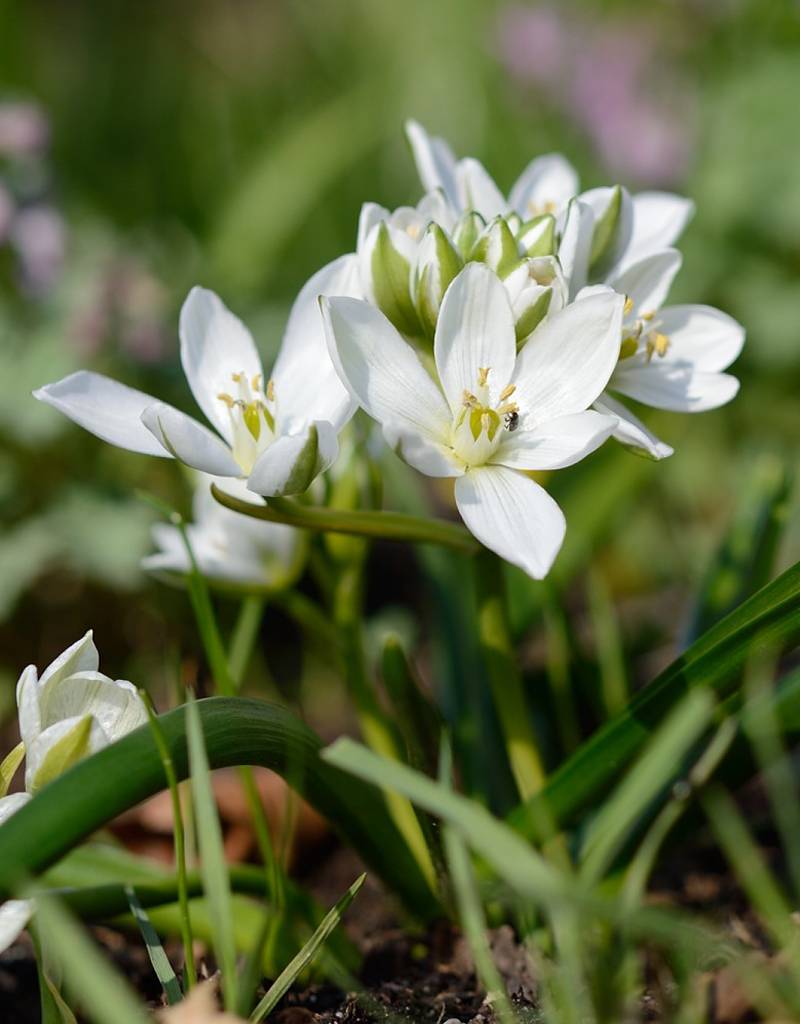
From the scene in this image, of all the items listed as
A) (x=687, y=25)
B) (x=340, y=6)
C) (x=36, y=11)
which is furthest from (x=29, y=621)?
(x=36, y=11)

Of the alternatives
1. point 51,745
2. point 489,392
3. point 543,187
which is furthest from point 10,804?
point 543,187

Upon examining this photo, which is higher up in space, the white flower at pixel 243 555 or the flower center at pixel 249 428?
the flower center at pixel 249 428

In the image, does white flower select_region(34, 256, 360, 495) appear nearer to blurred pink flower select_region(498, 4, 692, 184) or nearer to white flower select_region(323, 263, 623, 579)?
white flower select_region(323, 263, 623, 579)

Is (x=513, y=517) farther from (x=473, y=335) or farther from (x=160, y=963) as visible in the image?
(x=160, y=963)

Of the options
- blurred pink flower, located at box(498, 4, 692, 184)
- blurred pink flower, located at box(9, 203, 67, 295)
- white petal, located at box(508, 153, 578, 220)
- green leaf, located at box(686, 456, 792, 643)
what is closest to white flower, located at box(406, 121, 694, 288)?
white petal, located at box(508, 153, 578, 220)

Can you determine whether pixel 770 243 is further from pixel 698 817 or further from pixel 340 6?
pixel 340 6

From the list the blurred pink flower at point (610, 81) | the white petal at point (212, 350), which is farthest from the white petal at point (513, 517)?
the blurred pink flower at point (610, 81)

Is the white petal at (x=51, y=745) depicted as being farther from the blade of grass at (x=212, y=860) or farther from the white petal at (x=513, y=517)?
the white petal at (x=513, y=517)
